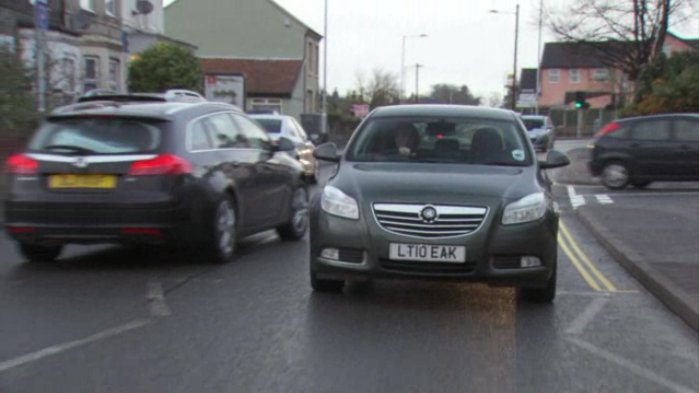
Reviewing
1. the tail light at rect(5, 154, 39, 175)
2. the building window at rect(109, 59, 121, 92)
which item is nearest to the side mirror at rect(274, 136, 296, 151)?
the tail light at rect(5, 154, 39, 175)

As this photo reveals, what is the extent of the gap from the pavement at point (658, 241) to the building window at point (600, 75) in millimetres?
73334

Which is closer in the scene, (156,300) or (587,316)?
(587,316)

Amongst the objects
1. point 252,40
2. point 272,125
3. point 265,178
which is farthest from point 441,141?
point 252,40

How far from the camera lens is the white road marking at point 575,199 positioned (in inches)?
620

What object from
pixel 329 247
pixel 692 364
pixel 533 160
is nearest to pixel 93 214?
pixel 329 247

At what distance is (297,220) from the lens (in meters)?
11.1

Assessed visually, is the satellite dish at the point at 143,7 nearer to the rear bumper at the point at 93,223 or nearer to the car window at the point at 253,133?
the car window at the point at 253,133

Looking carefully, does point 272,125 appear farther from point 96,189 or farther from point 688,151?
point 96,189

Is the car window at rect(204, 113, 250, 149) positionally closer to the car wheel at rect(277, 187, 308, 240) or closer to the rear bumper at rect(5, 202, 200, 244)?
the rear bumper at rect(5, 202, 200, 244)

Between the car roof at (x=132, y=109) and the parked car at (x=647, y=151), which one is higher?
the car roof at (x=132, y=109)

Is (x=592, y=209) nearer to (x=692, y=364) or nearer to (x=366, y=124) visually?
(x=366, y=124)

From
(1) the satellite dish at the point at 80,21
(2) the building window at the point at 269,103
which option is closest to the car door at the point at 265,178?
(1) the satellite dish at the point at 80,21

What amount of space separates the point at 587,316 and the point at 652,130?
41.5ft

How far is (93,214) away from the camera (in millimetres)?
7977
